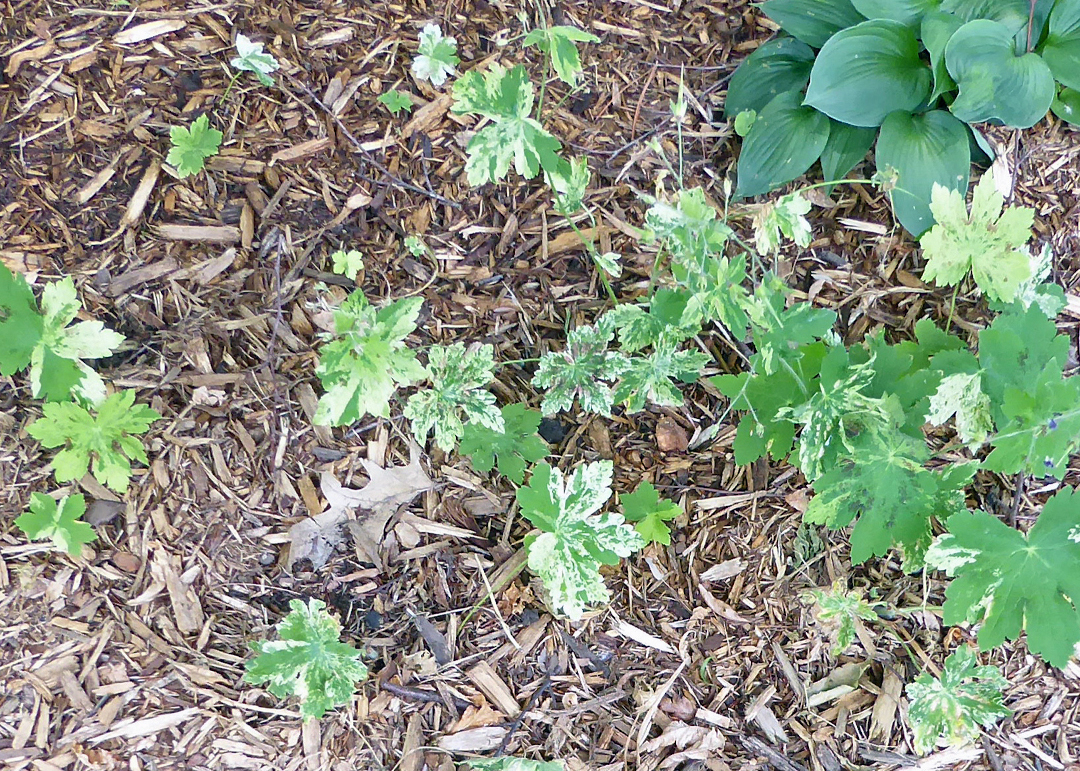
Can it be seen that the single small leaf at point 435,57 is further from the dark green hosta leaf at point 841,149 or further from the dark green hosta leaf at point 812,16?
the dark green hosta leaf at point 841,149

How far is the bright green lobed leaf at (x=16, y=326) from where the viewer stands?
1.49 metres

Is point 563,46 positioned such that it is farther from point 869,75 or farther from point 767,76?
point 869,75

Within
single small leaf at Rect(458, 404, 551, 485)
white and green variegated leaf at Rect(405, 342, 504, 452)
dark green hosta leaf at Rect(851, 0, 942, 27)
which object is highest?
dark green hosta leaf at Rect(851, 0, 942, 27)

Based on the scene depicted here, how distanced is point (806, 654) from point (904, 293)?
832 millimetres

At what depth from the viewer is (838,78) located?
163 centimetres

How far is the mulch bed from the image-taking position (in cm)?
162

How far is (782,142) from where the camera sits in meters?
1.70

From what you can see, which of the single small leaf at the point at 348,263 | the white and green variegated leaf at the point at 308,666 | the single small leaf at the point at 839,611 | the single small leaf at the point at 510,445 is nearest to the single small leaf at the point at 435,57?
the single small leaf at the point at 348,263

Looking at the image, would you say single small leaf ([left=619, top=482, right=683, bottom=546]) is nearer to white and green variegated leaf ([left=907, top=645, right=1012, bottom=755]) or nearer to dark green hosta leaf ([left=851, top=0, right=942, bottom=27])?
white and green variegated leaf ([left=907, top=645, right=1012, bottom=755])

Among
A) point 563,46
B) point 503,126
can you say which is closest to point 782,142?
point 563,46

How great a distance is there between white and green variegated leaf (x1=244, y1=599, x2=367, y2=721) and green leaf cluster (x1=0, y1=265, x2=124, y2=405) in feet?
2.01

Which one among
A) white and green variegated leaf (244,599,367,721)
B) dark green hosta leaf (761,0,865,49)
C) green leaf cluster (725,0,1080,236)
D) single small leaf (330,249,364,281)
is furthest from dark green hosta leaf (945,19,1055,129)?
white and green variegated leaf (244,599,367,721)

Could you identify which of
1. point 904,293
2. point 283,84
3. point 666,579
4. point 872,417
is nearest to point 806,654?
point 666,579

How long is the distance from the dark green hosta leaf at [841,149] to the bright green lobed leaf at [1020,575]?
2.60ft
